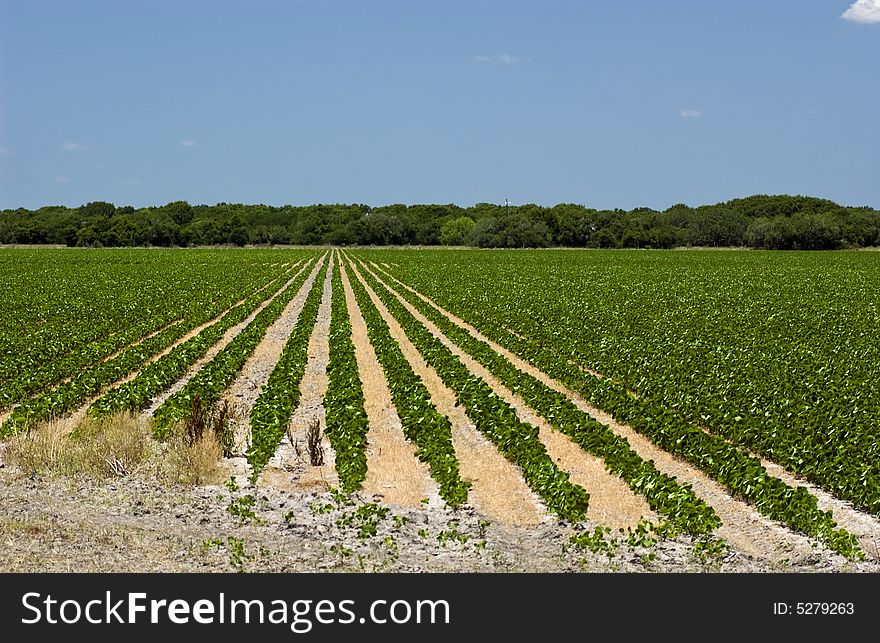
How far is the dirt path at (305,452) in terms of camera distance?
12086 millimetres

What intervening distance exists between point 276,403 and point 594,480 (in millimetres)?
6226

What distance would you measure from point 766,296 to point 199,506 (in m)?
38.0

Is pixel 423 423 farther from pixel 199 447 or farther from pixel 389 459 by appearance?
pixel 199 447

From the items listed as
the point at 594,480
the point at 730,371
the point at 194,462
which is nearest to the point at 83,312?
the point at 194,462

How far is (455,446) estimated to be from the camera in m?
14.3

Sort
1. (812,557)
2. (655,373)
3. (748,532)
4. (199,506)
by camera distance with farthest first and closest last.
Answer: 1. (655,373)
2. (199,506)
3. (748,532)
4. (812,557)

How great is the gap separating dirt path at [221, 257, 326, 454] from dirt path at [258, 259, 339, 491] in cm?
81

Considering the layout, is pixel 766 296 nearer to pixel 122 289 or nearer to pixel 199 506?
pixel 122 289

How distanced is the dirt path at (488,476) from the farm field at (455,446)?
1.7 inches

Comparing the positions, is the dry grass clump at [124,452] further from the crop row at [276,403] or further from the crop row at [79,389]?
the crop row at [79,389]

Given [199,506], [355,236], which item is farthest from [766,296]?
[355,236]

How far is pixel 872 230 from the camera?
142875 mm

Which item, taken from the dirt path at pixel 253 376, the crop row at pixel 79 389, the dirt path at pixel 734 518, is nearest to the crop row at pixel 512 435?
the dirt path at pixel 734 518

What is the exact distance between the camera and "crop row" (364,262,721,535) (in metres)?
10.6
